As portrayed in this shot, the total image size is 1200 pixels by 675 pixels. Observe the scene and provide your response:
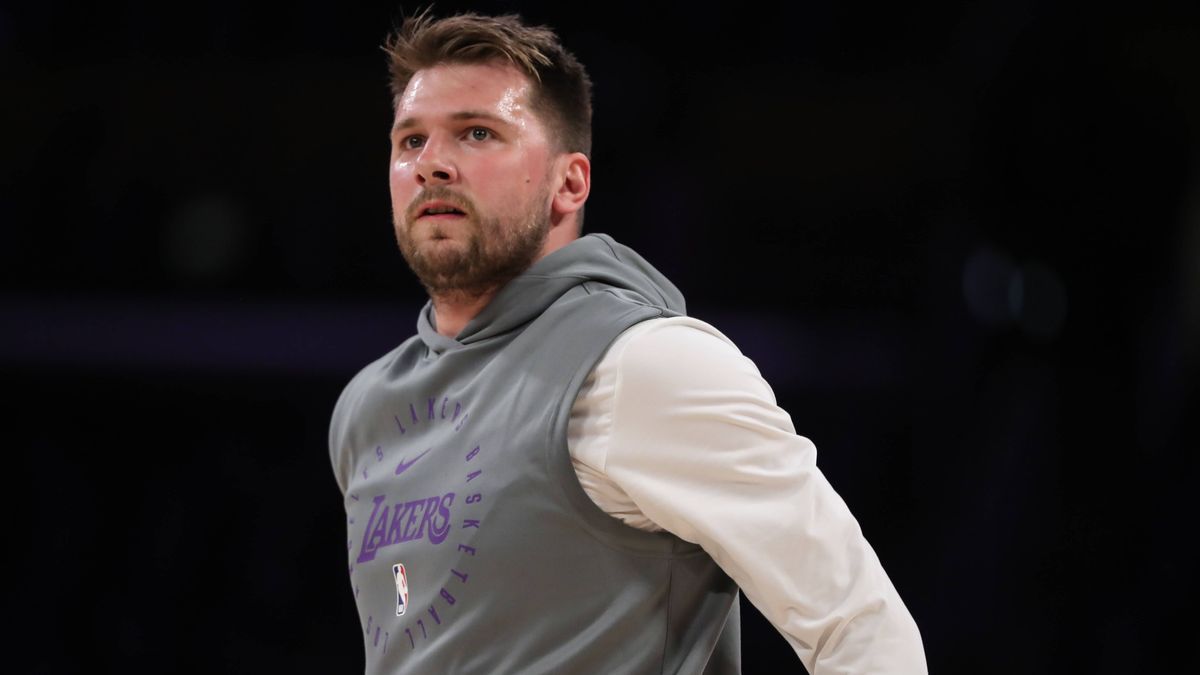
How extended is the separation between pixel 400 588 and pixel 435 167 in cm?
41

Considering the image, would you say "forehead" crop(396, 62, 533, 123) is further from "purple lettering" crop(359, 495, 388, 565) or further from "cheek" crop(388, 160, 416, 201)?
"purple lettering" crop(359, 495, 388, 565)

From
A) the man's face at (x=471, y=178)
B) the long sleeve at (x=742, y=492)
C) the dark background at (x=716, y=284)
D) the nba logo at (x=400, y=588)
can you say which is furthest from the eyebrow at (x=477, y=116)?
the dark background at (x=716, y=284)

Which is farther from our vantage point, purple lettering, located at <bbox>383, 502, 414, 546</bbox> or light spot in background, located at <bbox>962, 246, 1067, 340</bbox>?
light spot in background, located at <bbox>962, 246, 1067, 340</bbox>

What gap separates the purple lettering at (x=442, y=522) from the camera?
4.09 feet

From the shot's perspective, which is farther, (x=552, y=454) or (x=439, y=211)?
(x=439, y=211)

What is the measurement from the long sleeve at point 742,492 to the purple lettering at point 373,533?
0.26 m

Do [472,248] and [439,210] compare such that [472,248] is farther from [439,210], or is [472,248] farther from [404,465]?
[404,465]

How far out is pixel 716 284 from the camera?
2988 mm

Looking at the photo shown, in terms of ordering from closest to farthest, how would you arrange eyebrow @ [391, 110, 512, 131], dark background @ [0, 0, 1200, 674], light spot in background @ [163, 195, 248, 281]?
1. eyebrow @ [391, 110, 512, 131]
2. dark background @ [0, 0, 1200, 674]
3. light spot in background @ [163, 195, 248, 281]

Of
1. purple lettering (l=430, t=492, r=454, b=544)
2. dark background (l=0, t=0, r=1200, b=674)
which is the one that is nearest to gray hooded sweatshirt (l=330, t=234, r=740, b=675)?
purple lettering (l=430, t=492, r=454, b=544)

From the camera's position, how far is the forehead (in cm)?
137

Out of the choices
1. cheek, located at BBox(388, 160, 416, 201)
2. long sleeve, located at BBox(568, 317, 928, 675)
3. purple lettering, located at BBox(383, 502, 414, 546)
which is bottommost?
purple lettering, located at BBox(383, 502, 414, 546)

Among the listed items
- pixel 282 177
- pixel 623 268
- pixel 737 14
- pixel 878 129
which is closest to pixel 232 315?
pixel 282 177

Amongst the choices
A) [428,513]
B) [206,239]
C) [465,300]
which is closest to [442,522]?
[428,513]
